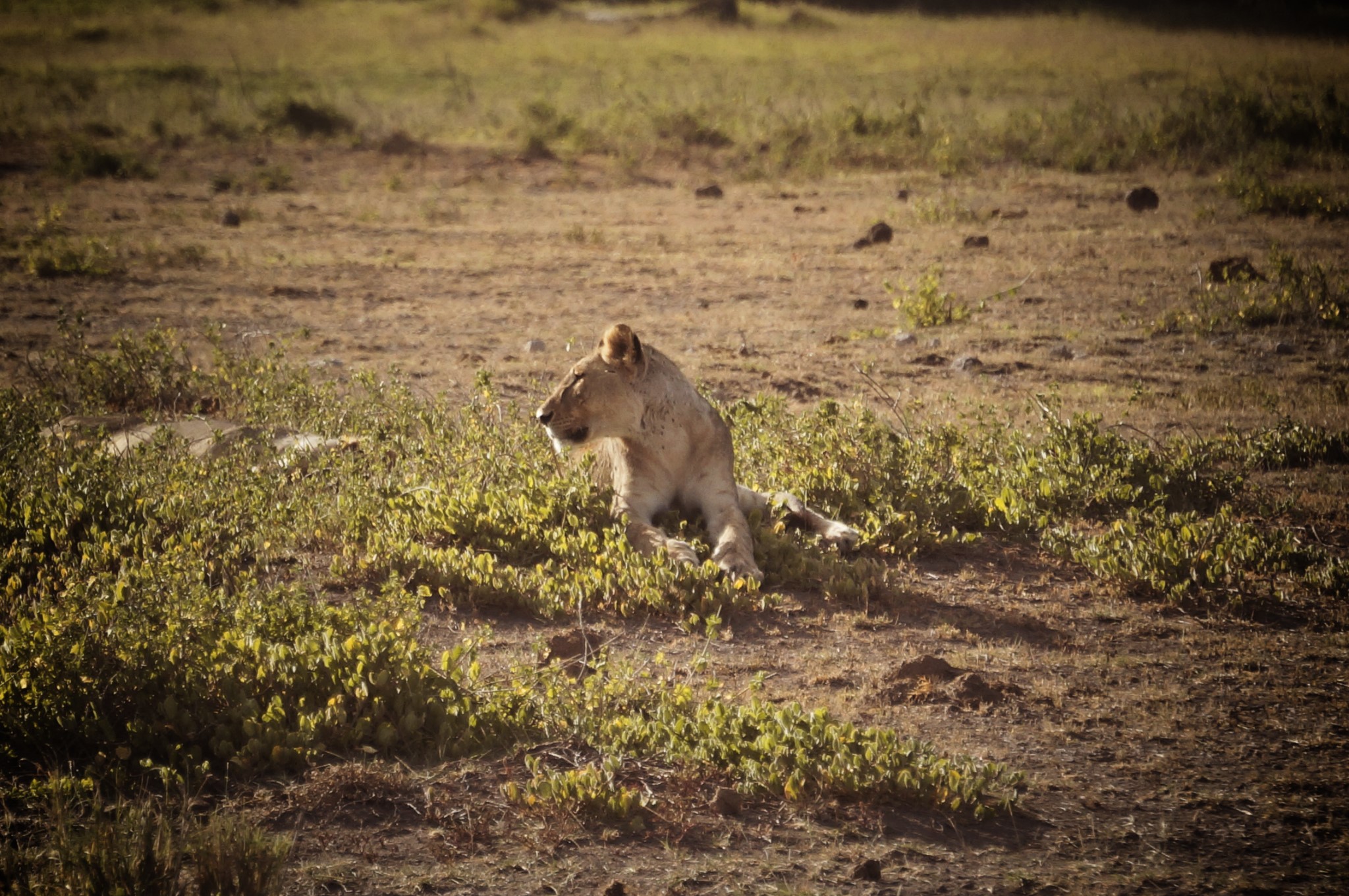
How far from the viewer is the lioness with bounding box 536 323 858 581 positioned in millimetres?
5809

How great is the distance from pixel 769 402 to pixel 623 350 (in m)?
1.91

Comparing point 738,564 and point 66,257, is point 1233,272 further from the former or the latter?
point 66,257

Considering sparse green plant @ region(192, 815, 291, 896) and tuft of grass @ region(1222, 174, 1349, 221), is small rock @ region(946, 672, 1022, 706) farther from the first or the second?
tuft of grass @ region(1222, 174, 1349, 221)

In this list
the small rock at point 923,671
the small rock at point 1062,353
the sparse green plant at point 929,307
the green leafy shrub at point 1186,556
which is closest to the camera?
the small rock at point 923,671

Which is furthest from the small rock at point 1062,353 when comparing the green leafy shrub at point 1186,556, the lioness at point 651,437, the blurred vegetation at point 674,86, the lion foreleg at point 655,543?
the blurred vegetation at point 674,86

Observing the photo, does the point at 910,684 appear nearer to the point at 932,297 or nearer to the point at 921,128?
the point at 932,297

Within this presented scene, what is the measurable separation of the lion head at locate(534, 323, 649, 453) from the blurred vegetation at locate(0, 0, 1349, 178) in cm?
1341

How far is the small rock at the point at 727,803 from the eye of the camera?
3.69m

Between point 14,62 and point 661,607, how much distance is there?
29.9m

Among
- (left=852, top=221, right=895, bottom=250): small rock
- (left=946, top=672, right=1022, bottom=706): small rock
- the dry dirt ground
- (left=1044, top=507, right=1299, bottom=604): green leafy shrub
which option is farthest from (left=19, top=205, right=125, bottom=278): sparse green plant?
(left=946, top=672, right=1022, bottom=706): small rock

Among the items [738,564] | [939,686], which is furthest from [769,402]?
[939,686]

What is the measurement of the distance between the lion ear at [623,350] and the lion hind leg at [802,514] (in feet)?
2.55

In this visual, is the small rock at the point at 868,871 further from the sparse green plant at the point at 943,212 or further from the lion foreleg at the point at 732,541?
the sparse green plant at the point at 943,212

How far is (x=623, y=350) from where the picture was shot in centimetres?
581
